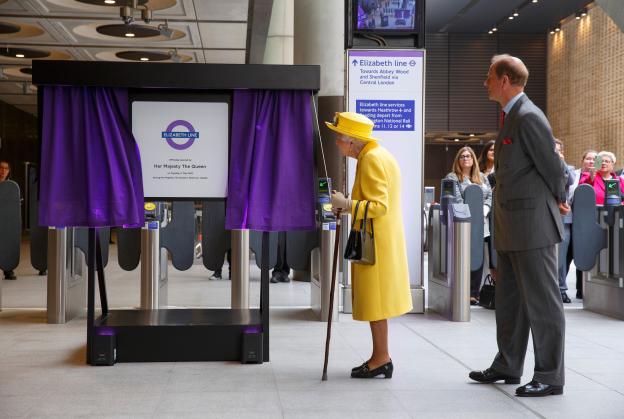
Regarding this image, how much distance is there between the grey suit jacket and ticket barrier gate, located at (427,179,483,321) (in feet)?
8.65

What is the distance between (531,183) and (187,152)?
2.00 meters

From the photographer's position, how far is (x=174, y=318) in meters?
4.99

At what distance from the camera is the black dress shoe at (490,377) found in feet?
13.9

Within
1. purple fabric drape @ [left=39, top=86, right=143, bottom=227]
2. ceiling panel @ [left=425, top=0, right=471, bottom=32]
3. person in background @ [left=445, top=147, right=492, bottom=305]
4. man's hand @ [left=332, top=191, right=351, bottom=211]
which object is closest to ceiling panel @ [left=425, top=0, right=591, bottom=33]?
ceiling panel @ [left=425, top=0, right=471, bottom=32]

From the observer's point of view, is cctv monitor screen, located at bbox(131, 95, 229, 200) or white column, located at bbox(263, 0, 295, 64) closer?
cctv monitor screen, located at bbox(131, 95, 229, 200)

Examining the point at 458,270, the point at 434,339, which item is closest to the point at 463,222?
the point at 458,270

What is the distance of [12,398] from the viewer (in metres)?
3.85

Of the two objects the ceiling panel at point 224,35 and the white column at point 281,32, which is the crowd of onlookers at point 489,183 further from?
the ceiling panel at point 224,35

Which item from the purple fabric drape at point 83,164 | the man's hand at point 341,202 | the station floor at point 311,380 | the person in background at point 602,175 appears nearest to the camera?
the station floor at point 311,380

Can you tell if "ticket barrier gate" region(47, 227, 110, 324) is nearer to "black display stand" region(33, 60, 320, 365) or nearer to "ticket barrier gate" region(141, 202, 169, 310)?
"ticket barrier gate" region(141, 202, 169, 310)

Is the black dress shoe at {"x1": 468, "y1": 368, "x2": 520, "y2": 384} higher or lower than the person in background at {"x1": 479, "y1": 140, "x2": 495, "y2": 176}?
lower

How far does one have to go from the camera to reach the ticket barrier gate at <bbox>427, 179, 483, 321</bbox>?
6680 millimetres

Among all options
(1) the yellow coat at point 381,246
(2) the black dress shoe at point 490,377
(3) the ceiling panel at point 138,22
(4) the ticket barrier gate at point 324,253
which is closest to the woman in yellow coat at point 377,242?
(1) the yellow coat at point 381,246

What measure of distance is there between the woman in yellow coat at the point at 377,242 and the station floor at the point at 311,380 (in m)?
0.30
